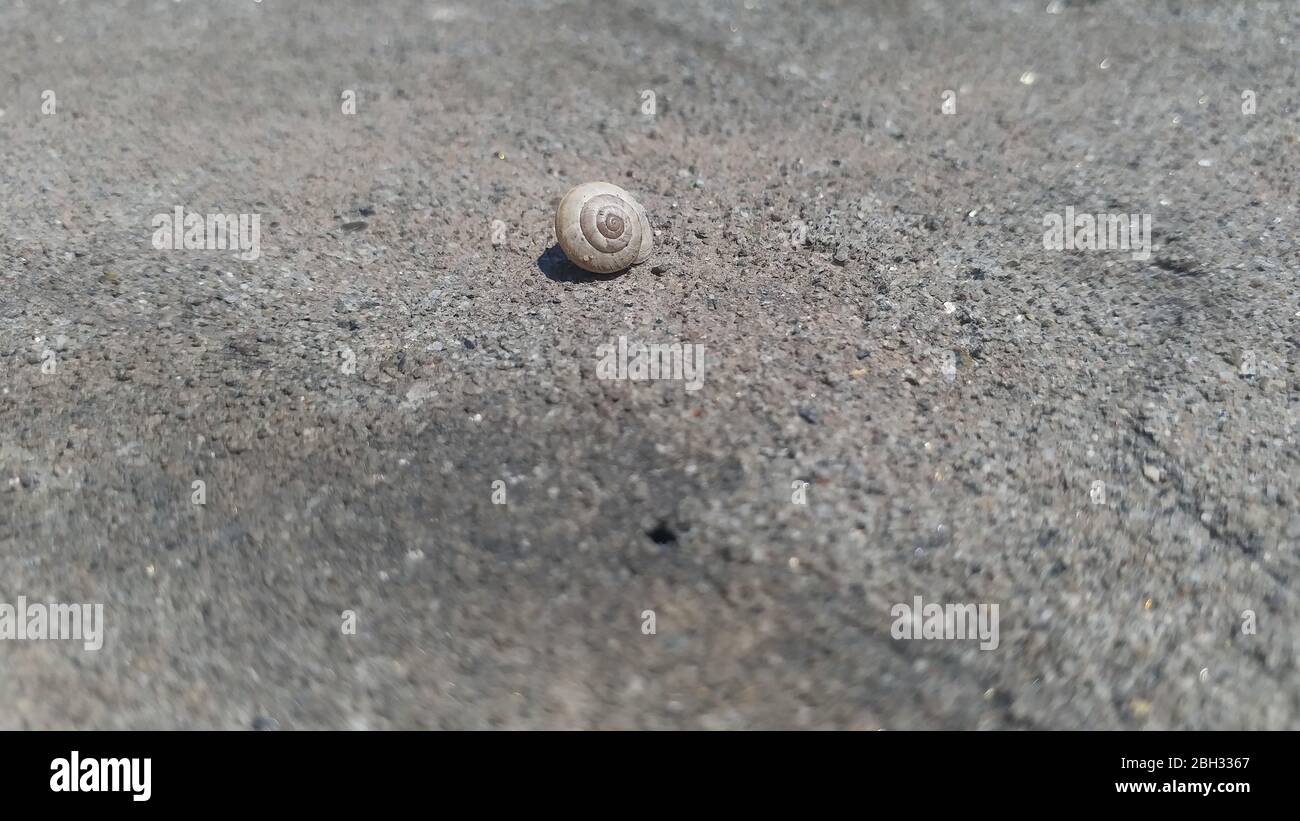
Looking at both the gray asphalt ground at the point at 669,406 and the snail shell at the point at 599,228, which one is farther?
the snail shell at the point at 599,228

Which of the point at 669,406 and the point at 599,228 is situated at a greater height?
the point at 599,228

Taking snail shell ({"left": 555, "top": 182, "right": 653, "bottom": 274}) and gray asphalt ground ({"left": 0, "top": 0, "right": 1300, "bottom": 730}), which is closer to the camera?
gray asphalt ground ({"left": 0, "top": 0, "right": 1300, "bottom": 730})

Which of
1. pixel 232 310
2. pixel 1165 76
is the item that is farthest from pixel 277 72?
pixel 1165 76

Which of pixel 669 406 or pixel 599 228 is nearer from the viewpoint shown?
pixel 669 406
